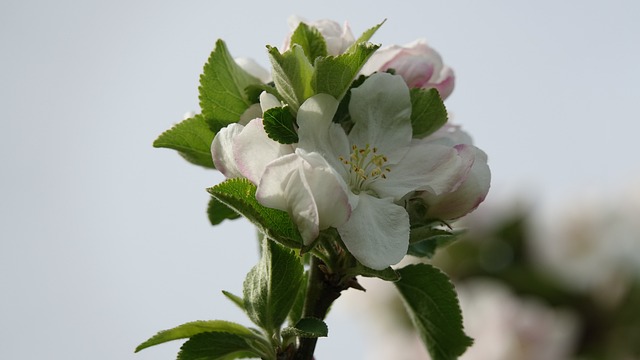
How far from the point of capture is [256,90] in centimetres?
82

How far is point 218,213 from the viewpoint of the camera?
90 cm

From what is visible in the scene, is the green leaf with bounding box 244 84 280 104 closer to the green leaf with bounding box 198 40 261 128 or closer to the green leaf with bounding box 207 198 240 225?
the green leaf with bounding box 198 40 261 128

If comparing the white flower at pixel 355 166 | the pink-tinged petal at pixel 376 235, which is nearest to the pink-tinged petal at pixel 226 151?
the white flower at pixel 355 166

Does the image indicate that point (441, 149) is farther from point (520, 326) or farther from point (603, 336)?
point (603, 336)

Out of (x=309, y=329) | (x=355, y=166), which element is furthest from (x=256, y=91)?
(x=309, y=329)

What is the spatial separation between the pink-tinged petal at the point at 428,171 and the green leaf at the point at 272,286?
0.10 metres

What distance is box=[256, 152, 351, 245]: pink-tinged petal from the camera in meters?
0.69

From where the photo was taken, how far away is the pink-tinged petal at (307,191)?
0.69 m

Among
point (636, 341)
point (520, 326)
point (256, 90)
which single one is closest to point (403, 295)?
point (256, 90)

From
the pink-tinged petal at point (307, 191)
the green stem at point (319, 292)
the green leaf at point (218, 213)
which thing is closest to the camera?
the pink-tinged petal at point (307, 191)

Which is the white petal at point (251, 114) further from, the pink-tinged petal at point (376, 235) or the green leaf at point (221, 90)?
the pink-tinged petal at point (376, 235)

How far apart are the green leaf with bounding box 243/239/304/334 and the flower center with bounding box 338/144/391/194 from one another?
3.3 inches

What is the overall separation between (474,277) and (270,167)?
252 centimetres

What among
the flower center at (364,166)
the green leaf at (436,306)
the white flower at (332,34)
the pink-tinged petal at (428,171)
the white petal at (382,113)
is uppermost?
the white flower at (332,34)
